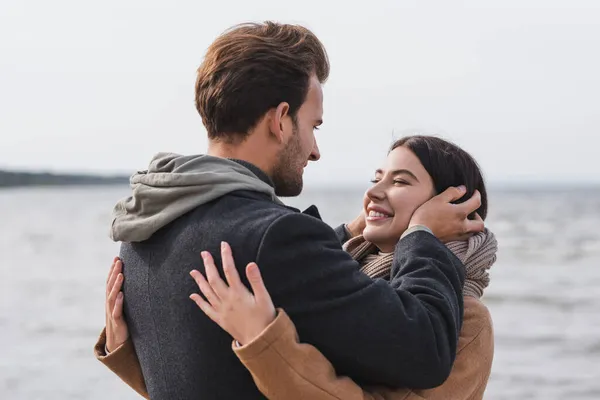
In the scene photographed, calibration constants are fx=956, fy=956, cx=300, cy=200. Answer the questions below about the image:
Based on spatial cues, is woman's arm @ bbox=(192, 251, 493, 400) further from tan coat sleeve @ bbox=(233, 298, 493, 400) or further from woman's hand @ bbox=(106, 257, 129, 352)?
woman's hand @ bbox=(106, 257, 129, 352)

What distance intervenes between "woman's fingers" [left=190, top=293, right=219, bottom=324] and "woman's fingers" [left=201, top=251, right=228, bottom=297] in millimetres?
42

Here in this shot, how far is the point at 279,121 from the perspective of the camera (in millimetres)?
2475

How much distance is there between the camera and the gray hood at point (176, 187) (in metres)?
2.28

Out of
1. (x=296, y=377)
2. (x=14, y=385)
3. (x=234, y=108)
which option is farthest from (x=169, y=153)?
(x=14, y=385)

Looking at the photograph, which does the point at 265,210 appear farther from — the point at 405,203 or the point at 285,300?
the point at 405,203

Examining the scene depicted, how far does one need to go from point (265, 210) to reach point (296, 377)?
39 centimetres

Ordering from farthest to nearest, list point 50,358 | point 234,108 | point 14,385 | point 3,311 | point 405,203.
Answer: point 3,311
point 50,358
point 14,385
point 405,203
point 234,108

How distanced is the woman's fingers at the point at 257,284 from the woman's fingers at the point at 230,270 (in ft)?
0.11

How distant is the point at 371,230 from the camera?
9.57 feet

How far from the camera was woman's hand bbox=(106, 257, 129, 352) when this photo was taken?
2.56 metres

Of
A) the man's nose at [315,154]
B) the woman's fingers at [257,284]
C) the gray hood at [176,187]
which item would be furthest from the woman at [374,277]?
the man's nose at [315,154]

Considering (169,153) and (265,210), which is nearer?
(265,210)

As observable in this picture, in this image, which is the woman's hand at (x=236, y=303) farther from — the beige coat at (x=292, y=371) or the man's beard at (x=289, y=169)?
the man's beard at (x=289, y=169)

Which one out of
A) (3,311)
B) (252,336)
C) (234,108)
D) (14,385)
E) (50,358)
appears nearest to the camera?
(252,336)
